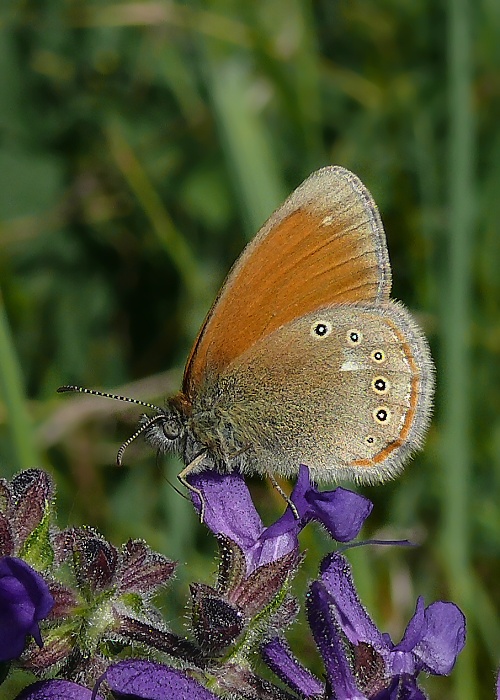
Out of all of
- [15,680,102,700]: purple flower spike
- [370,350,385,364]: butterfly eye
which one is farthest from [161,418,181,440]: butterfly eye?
[15,680,102,700]: purple flower spike

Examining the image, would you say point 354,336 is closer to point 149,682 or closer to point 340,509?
point 340,509

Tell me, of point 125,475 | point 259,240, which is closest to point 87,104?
point 125,475

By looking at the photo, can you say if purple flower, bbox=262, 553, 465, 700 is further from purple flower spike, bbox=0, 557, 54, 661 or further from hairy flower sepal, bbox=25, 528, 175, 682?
purple flower spike, bbox=0, 557, 54, 661

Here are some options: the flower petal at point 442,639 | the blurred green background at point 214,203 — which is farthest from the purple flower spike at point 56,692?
the blurred green background at point 214,203

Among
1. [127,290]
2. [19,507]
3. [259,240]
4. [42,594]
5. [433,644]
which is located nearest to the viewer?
[42,594]

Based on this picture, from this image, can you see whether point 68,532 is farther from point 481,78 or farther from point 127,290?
A: point 481,78

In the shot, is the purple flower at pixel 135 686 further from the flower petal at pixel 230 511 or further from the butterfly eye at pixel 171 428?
the butterfly eye at pixel 171 428
